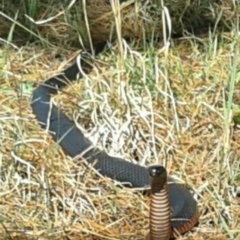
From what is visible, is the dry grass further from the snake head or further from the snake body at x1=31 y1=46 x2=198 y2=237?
the snake head

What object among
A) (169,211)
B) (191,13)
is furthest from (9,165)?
(191,13)

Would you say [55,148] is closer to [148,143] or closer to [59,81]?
[148,143]

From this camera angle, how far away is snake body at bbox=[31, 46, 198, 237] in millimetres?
2908

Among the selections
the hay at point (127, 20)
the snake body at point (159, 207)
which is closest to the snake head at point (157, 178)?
the snake body at point (159, 207)

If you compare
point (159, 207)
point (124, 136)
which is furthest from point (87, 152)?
point (159, 207)

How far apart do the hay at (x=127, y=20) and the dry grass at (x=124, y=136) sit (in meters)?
0.11

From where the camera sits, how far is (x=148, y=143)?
322 centimetres

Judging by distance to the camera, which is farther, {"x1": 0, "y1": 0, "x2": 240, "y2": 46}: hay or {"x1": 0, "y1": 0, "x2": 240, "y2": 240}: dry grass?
{"x1": 0, "y1": 0, "x2": 240, "y2": 46}: hay

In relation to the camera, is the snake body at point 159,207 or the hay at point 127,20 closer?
the snake body at point 159,207

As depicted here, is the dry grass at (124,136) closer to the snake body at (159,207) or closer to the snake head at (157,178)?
the snake body at (159,207)

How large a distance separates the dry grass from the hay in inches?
4.4

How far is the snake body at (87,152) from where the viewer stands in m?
2.91

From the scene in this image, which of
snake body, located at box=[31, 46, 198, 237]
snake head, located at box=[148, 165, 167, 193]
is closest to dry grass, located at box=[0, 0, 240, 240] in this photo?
snake body, located at box=[31, 46, 198, 237]

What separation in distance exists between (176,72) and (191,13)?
0.59m
